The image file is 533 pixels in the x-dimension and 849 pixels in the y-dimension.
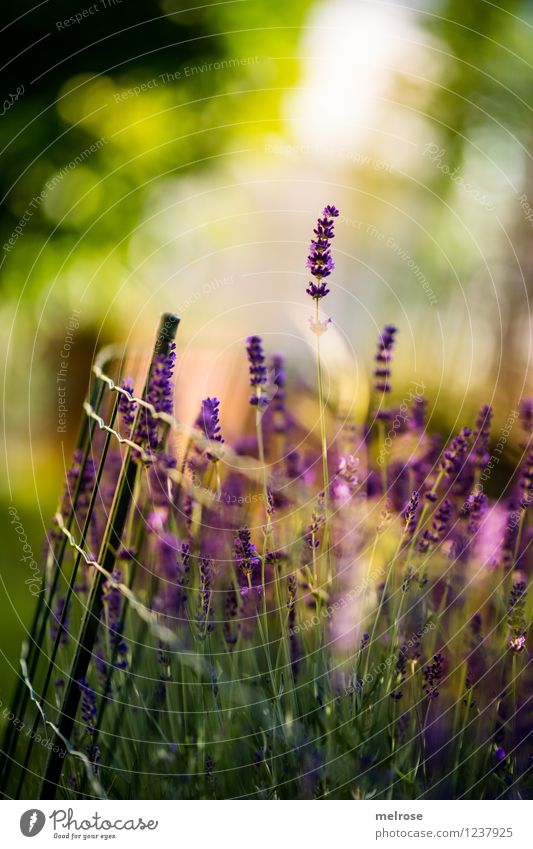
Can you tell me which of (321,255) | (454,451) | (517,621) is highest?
(321,255)

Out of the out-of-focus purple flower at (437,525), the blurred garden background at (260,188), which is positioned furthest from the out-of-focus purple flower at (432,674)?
the blurred garden background at (260,188)

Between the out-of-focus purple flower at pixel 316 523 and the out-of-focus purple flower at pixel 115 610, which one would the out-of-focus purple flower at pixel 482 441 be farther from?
the out-of-focus purple flower at pixel 115 610

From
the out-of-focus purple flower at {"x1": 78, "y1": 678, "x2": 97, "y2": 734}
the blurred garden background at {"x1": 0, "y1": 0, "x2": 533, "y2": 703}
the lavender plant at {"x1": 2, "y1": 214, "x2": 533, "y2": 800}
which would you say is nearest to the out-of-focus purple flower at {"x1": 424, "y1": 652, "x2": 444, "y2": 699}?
the lavender plant at {"x1": 2, "y1": 214, "x2": 533, "y2": 800}

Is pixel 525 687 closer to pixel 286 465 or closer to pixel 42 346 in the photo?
pixel 286 465

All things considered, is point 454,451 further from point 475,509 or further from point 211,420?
point 211,420

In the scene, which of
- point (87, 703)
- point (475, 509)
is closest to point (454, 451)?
point (475, 509)

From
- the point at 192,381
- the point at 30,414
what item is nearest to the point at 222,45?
the point at 192,381
